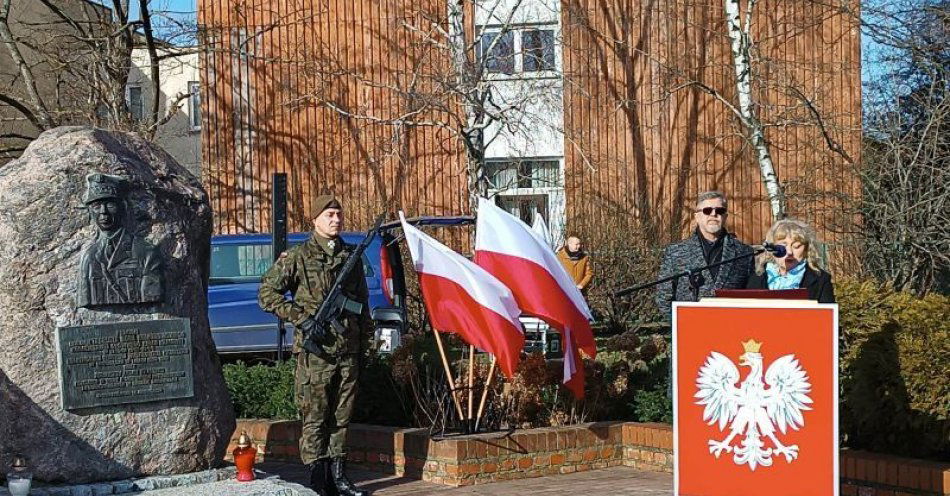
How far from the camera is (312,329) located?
8.14m

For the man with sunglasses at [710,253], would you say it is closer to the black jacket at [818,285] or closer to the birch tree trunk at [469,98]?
the black jacket at [818,285]

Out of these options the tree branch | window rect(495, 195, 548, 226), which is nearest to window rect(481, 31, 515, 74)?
window rect(495, 195, 548, 226)

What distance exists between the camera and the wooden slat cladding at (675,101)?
839 inches

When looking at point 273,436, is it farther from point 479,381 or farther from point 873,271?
point 873,271

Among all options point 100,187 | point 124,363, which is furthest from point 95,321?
point 100,187

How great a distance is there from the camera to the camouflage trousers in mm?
8352

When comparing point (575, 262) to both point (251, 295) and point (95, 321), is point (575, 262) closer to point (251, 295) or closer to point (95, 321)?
point (251, 295)

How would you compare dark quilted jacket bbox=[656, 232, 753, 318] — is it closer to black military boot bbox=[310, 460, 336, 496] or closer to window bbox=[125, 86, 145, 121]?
black military boot bbox=[310, 460, 336, 496]

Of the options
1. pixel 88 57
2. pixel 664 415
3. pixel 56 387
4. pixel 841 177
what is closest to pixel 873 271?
pixel 841 177

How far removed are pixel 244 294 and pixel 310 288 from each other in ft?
28.2

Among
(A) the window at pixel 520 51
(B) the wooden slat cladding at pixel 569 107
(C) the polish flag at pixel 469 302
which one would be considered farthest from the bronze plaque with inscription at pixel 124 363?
(B) the wooden slat cladding at pixel 569 107

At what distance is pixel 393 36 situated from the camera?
22516 millimetres

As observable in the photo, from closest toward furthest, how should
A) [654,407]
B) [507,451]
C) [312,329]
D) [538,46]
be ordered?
[312,329] < [507,451] < [654,407] < [538,46]

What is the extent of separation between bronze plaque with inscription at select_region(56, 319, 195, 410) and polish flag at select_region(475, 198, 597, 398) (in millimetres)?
2351
